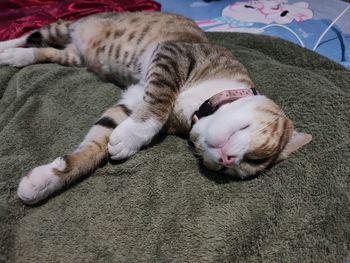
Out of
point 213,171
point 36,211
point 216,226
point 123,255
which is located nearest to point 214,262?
point 216,226

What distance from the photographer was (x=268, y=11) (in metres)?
3.05

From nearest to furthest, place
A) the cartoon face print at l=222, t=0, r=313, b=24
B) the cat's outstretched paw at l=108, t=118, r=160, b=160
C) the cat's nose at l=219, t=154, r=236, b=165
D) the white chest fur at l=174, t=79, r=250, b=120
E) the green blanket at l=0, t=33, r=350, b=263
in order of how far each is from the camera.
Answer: the green blanket at l=0, t=33, r=350, b=263
the cat's nose at l=219, t=154, r=236, b=165
the cat's outstretched paw at l=108, t=118, r=160, b=160
the white chest fur at l=174, t=79, r=250, b=120
the cartoon face print at l=222, t=0, r=313, b=24

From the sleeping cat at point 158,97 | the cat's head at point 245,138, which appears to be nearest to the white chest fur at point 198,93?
the sleeping cat at point 158,97

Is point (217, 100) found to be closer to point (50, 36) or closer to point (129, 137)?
point (129, 137)

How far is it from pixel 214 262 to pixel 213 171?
0.36 metres

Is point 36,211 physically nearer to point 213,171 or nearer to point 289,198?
point 213,171

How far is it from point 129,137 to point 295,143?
0.56 metres

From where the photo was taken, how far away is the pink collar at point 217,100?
1479 mm

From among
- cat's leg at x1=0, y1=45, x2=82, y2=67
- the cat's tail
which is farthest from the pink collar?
cat's leg at x1=0, y1=45, x2=82, y2=67

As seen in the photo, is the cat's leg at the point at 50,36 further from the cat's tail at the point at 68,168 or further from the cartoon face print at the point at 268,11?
the cartoon face print at the point at 268,11

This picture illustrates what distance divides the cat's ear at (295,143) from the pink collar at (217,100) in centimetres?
23

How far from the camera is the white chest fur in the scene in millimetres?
1558

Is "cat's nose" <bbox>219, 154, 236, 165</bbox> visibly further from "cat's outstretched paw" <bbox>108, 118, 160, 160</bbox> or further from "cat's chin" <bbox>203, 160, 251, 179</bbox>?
"cat's outstretched paw" <bbox>108, 118, 160, 160</bbox>

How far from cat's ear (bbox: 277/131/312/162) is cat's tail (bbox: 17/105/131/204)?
→ 0.61 meters
